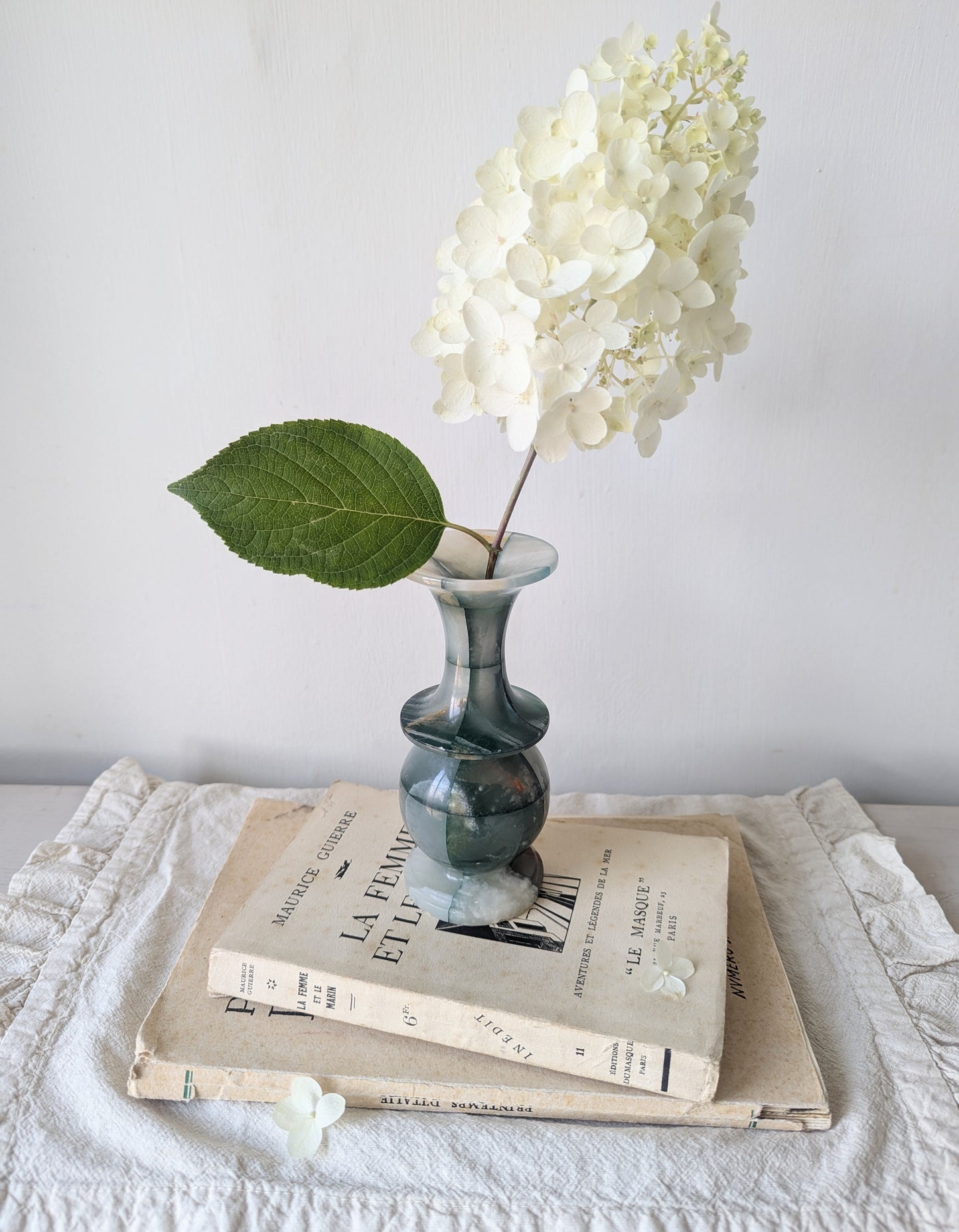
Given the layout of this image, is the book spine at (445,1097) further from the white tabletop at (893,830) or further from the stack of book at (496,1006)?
the white tabletop at (893,830)

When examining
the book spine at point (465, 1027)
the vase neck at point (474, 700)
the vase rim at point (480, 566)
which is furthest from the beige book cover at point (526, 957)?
the vase rim at point (480, 566)

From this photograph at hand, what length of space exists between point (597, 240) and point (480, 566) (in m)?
0.21

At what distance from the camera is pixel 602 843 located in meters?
0.69

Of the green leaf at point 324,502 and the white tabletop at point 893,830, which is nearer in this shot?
the green leaf at point 324,502

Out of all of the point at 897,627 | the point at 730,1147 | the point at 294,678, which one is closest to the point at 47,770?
the point at 294,678

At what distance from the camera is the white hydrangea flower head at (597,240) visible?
443 millimetres

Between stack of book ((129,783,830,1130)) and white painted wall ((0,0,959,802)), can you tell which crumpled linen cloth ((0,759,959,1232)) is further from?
white painted wall ((0,0,959,802))

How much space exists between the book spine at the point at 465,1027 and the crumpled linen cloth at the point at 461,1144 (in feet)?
0.12

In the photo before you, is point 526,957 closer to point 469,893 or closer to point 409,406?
point 469,893

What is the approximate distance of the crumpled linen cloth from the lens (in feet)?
1.53

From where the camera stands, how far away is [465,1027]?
0.52 metres

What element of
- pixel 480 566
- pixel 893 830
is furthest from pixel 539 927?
pixel 893 830

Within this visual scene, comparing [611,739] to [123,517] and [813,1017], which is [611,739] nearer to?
[813,1017]

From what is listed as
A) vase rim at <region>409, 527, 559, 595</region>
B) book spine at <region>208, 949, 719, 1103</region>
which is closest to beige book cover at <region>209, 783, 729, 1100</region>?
book spine at <region>208, 949, 719, 1103</region>
